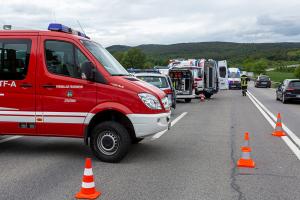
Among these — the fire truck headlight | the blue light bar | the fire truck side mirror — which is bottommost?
the fire truck headlight

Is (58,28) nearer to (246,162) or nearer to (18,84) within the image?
(18,84)

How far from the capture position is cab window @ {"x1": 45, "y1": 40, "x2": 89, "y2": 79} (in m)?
7.81

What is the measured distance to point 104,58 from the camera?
27.0ft

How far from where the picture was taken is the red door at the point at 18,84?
26.2 feet

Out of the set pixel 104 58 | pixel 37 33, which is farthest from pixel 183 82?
pixel 37 33

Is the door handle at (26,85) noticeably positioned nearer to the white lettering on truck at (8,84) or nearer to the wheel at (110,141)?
the white lettering on truck at (8,84)

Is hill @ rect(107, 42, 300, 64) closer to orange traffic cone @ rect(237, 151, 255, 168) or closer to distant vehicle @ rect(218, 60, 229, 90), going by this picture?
distant vehicle @ rect(218, 60, 229, 90)

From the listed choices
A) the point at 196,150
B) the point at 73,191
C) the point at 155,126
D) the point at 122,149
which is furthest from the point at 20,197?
the point at 196,150

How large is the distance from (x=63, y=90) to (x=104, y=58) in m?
1.01

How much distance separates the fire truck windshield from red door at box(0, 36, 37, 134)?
3.27 feet

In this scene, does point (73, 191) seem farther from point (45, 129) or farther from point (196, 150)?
point (196, 150)

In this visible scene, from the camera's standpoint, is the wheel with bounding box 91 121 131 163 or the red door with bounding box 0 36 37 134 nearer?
the wheel with bounding box 91 121 131 163

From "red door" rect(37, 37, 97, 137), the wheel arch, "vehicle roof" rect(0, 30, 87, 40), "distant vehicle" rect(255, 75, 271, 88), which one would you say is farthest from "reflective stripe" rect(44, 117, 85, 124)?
"distant vehicle" rect(255, 75, 271, 88)

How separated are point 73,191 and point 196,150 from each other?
3.79m
